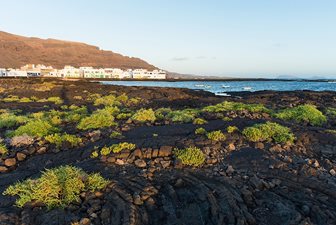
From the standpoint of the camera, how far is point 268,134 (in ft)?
44.5

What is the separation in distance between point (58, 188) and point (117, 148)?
3.72 m

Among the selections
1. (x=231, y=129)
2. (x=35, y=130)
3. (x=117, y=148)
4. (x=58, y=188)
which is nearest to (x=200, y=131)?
(x=231, y=129)

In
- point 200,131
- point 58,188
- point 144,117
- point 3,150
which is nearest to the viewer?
point 58,188

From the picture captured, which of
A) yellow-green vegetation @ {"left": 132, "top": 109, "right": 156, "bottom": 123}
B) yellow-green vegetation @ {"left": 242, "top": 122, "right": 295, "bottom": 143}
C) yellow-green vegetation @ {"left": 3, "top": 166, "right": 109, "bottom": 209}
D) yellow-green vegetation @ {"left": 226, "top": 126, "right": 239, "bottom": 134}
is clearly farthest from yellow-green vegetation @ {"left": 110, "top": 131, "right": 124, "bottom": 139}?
yellow-green vegetation @ {"left": 242, "top": 122, "right": 295, "bottom": 143}

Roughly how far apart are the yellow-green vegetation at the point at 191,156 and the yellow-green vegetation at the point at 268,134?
3.07 metres

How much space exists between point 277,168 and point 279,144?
96.2 inches

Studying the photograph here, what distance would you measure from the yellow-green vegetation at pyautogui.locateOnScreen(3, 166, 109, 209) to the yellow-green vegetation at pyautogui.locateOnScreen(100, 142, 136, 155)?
245 centimetres

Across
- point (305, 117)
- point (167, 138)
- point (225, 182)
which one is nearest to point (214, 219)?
point (225, 182)

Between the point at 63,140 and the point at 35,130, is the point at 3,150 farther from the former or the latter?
the point at 35,130

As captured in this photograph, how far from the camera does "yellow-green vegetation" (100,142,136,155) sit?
1166 centimetres

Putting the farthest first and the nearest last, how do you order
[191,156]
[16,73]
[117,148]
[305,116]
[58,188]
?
→ [16,73] < [305,116] < [117,148] < [191,156] < [58,188]

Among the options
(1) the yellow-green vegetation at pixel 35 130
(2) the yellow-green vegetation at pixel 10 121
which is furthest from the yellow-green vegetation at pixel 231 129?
(2) the yellow-green vegetation at pixel 10 121

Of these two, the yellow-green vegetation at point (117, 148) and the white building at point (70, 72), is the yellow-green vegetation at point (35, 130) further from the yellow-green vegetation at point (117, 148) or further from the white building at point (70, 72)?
the white building at point (70, 72)

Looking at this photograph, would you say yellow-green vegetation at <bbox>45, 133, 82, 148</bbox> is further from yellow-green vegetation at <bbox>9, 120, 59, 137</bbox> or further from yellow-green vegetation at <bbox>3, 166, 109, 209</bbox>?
yellow-green vegetation at <bbox>3, 166, 109, 209</bbox>
